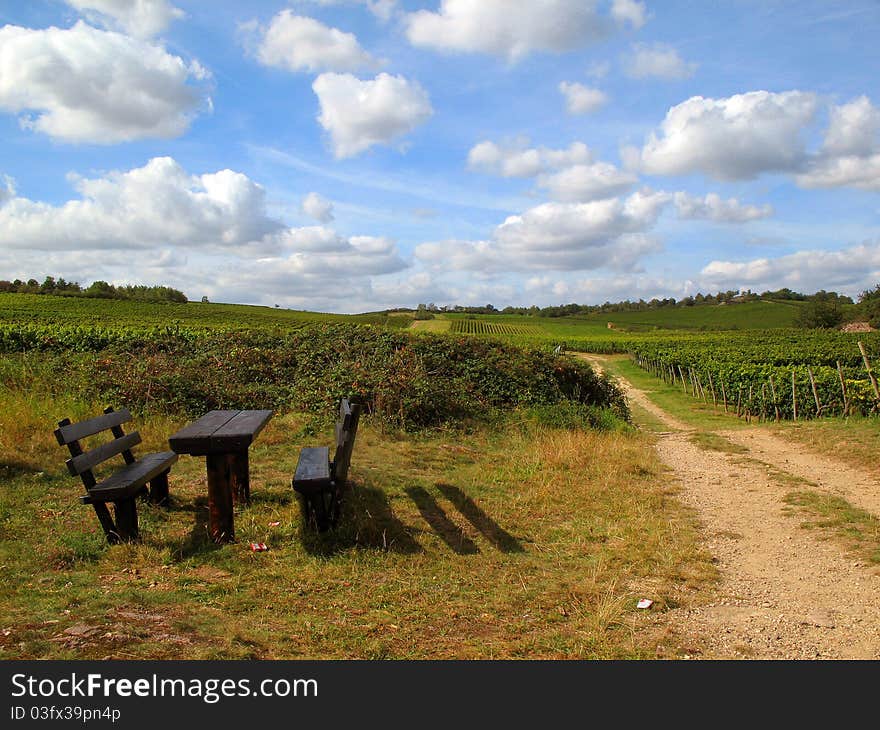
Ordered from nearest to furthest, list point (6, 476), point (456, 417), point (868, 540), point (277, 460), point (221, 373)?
point (868, 540)
point (6, 476)
point (277, 460)
point (456, 417)
point (221, 373)

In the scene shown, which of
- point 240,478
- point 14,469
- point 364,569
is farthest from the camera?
point 14,469

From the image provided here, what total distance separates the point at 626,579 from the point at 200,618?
3030 millimetres

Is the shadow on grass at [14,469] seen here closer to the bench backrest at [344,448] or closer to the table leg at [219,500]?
the table leg at [219,500]

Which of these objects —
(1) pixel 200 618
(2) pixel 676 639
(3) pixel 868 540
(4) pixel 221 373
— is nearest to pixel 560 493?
(3) pixel 868 540

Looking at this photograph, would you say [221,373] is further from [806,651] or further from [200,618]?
[806,651]

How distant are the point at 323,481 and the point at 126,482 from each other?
1572 millimetres

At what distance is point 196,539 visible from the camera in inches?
206

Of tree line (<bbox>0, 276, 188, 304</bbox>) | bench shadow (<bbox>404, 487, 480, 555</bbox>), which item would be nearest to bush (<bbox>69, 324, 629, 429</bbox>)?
bench shadow (<bbox>404, 487, 480, 555</bbox>)

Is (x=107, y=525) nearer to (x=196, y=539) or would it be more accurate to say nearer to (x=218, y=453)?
(x=196, y=539)

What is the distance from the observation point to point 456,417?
11.4m

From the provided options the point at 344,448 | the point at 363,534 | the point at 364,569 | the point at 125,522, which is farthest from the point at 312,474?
the point at 125,522

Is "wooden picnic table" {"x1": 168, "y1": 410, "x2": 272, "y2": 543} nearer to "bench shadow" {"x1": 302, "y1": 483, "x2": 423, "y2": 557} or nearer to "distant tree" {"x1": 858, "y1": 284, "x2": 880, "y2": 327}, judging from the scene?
"bench shadow" {"x1": 302, "y1": 483, "x2": 423, "y2": 557}

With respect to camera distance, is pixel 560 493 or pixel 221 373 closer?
pixel 560 493

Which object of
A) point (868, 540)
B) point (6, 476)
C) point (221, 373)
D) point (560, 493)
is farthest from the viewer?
point (221, 373)
